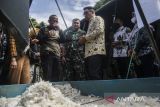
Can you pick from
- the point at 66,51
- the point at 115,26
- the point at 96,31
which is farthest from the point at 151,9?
the point at 66,51

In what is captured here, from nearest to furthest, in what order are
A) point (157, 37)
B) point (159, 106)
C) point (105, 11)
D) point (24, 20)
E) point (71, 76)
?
1. point (159, 106)
2. point (24, 20)
3. point (157, 37)
4. point (71, 76)
5. point (105, 11)

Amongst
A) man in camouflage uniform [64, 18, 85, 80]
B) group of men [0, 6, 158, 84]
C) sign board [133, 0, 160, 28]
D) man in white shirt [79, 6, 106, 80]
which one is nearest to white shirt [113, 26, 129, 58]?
group of men [0, 6, 158, 84]

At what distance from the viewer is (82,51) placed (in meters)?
7.84

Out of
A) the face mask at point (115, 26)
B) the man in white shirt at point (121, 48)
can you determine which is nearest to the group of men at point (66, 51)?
the man in white shirt at point (121, 48)

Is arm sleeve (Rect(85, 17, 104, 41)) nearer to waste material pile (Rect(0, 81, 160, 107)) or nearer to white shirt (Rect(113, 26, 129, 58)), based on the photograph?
white shirt (Rect(113, 26, 129, 58))

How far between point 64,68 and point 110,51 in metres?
1.14

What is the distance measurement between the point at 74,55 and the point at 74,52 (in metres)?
0.12

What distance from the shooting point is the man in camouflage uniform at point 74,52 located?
7.84 m

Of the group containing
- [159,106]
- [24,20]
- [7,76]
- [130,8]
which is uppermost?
[130,8]

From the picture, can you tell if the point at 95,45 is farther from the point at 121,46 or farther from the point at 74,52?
the point at 74,52

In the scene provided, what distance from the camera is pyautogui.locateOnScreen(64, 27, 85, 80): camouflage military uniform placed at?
7.84 meters

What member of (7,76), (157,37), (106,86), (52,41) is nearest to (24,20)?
(106,86)

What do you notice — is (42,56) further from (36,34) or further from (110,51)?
(110,51)

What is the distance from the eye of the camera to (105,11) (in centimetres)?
895
